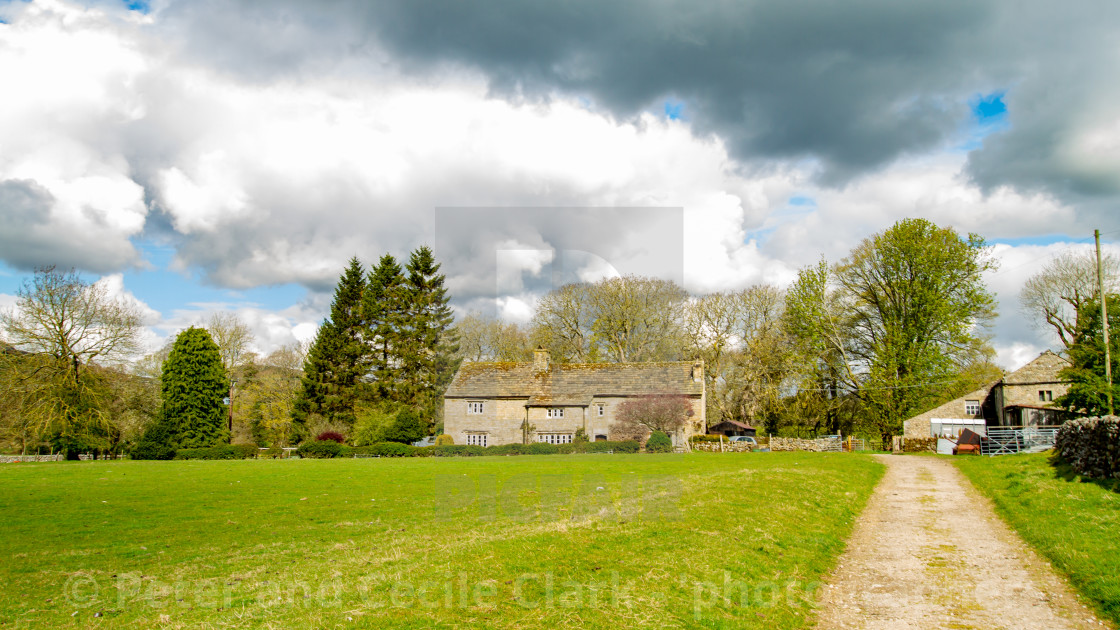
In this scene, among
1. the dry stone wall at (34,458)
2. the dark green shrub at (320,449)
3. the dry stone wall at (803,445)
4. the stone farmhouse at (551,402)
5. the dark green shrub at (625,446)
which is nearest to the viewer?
the dry stone wall at (34,458)

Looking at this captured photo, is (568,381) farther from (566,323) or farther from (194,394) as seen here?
(194,394)

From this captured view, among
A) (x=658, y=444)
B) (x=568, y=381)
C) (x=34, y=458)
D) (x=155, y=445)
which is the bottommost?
(x=34, y=458)

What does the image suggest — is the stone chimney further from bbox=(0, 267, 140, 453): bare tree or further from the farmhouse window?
bbox=(0, 267, 140, 453): bare tree

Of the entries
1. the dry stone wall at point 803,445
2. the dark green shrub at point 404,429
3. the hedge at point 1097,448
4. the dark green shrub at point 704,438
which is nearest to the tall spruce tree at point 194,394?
the dark green shrub at point 404,429

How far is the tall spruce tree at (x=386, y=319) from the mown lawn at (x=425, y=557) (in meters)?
36.7

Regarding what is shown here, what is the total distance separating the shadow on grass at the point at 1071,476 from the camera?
14.9 m

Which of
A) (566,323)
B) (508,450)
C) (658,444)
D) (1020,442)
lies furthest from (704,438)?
(1020,442)

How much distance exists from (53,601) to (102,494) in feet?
38.8

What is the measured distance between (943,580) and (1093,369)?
27277mm

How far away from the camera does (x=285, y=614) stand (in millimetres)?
6441

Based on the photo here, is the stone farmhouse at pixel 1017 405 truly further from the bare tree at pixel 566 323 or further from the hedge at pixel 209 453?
the hedge at pixel 209 453

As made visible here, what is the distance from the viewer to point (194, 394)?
1684 inches

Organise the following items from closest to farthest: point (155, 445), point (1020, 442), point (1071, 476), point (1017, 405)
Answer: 1. point (1071, 476)
2. point (1020, 442)
3. point (155, 445)
4. point (1017, 405)

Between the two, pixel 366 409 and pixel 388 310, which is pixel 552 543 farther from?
pixel 388 310
